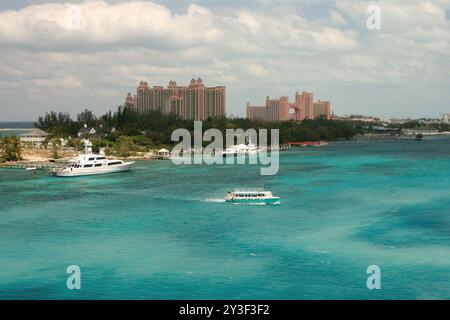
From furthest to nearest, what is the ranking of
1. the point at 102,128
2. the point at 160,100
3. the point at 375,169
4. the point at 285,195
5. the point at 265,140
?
the point at 160,100 → the point at 265,140 → the point at 102,128 → the point at 375,169 → the point at 285,195

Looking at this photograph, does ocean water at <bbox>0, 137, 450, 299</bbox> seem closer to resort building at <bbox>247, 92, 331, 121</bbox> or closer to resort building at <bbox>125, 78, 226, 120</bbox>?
resort building at <bbox>125, 78, 226, 120</bbox>

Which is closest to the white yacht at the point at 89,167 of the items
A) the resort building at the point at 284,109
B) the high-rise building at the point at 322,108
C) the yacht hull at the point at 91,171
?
the yacht hull at the point at 91,171

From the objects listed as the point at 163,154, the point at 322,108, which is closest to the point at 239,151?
the point at 163,154

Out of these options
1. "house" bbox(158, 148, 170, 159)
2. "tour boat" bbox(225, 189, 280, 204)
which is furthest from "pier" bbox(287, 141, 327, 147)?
"tour boat" bbox(225, 189, 280, 204)

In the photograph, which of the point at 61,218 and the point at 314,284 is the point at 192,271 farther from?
the point at 61,218

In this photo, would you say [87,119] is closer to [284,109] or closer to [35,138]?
[35,138]

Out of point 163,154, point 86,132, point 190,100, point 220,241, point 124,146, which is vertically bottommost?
point 220,241
